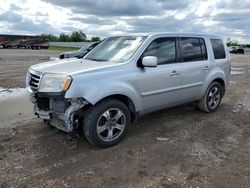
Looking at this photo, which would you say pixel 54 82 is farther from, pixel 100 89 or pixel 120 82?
pixel 120 82

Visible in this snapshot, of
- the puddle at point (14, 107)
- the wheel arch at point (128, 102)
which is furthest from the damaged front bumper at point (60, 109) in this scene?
the puddle at point (14, 107)

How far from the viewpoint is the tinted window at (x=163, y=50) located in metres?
5.18

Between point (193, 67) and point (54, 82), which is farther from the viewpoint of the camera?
point (193, 67)

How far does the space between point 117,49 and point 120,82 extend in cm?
102

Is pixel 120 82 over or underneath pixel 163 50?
underneath

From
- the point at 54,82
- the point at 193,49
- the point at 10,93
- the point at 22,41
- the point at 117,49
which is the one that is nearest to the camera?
the point at 54,82

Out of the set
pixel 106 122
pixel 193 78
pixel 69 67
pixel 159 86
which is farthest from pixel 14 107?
pixel 193 78

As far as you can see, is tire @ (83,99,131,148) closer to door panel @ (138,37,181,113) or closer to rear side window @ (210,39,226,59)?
door panel @ (138,37,181,113)

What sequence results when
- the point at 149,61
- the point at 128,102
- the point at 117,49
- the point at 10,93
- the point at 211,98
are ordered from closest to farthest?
the point at 149,61, the point at 128,102, the point at 117,49, the point at 211,98, the point at 10,93

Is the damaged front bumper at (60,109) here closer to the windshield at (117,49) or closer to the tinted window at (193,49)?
the windshield at (117,49)

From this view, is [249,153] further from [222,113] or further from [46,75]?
[46,75]

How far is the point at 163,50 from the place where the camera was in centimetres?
539

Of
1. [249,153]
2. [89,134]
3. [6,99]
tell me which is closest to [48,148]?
[89,134]

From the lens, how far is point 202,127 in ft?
18.9
